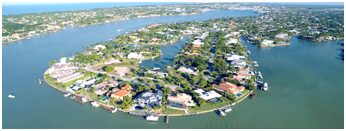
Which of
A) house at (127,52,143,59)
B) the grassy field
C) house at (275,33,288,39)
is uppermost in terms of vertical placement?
house at (275,33,288,39)

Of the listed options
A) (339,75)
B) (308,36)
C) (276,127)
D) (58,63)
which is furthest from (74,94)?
(308,36)

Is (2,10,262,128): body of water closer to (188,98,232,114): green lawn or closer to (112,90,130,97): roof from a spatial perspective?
(188,98,232,114): green lawn

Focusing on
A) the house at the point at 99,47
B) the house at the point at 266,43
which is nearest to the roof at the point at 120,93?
the house at the point at 99,47

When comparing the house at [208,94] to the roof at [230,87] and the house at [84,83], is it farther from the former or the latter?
the house at [84,83]

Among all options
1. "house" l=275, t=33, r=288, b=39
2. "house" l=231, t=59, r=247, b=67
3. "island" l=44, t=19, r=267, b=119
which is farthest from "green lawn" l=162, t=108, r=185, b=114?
"house" l=275, t=33, r=288, b=39

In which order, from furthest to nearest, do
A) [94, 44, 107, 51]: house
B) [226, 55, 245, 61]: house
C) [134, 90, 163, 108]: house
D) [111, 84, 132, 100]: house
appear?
[94, 44, 107, 51]: house
[226, 55, 245, 61]: house
[111, 84, 132, 100]: house
[134, 90, 163, 108]: house

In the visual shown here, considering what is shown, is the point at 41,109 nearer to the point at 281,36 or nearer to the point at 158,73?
the point at 158,73

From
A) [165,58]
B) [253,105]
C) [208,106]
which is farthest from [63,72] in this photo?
[253,105]
